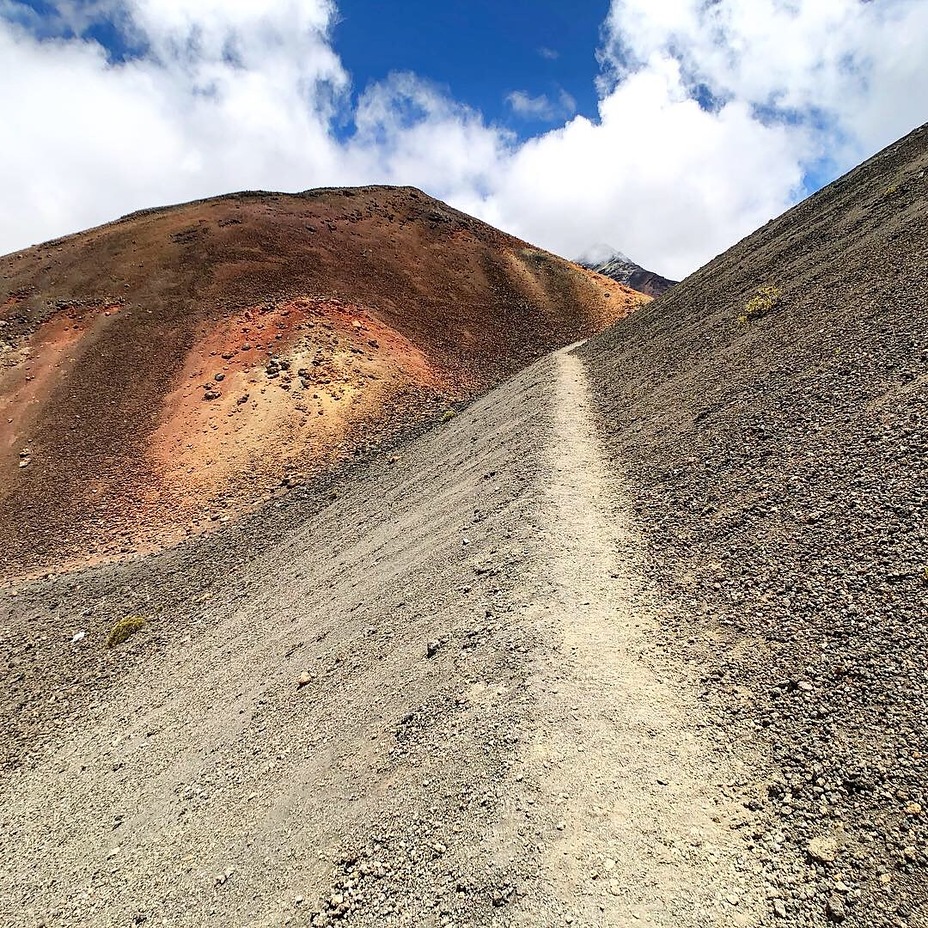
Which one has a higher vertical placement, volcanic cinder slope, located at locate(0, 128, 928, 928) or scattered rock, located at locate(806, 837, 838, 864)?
volcanic cinder slope, located at locate(0, 128, 928, 928)

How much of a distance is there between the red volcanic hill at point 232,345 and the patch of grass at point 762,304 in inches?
522

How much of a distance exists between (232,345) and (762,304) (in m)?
23.0

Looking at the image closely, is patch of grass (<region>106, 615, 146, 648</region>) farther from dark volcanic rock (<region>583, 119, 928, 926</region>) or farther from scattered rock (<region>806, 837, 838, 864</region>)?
scattered rock (<region>806, 837, 838, 864</region>)

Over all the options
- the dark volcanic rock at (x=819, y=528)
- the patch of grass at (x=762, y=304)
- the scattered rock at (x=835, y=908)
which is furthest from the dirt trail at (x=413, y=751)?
the patch of grass at (x=762, y=304)

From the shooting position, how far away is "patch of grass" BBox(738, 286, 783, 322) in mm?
15164

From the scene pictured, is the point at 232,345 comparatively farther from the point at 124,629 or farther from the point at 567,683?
the point at 567,683

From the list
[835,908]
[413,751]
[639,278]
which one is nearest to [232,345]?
[413,751]

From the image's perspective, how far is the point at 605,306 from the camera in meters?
38.0

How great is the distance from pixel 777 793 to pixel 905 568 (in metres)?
3.11

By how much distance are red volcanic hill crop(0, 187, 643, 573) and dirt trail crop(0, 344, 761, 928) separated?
640 centimetres

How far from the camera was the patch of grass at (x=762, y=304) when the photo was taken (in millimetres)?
15164

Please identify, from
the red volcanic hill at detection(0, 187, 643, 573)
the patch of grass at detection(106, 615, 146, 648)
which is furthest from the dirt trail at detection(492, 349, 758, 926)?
the red volcanic hill at detection(0, 187, 643, 573)

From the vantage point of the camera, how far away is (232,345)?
89.0 ft

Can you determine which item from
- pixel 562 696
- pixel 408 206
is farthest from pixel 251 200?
pixel 562 696
